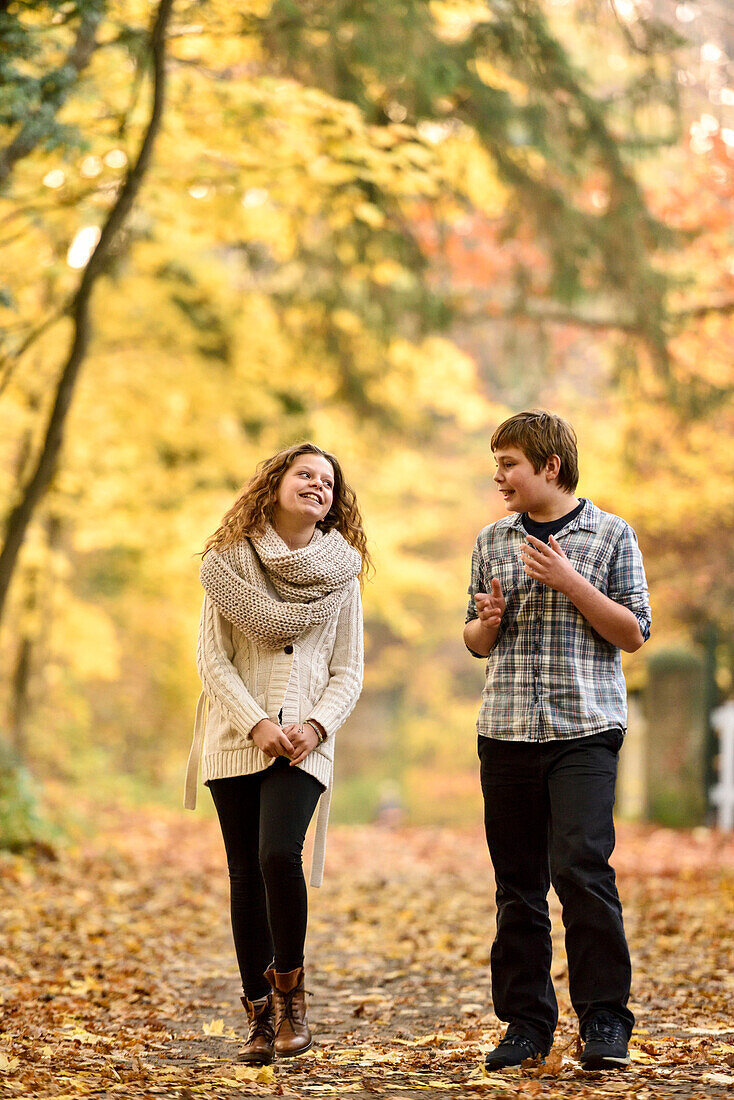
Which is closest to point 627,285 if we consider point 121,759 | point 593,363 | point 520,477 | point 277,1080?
point 520,477

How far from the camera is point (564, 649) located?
137 inches

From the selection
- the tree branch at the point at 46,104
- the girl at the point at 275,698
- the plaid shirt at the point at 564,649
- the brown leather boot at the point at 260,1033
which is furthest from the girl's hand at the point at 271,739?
the tree branch at the point at 46,104

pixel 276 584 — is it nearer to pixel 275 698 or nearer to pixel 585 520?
pixel 275 698

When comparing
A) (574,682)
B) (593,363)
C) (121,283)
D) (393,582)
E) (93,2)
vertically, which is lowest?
(574,682)

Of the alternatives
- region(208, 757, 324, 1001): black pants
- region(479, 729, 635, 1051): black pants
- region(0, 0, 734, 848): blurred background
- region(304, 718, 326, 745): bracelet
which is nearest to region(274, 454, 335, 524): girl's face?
region(304, 718, 326, 745): bracelet

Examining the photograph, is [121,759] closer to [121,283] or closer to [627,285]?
[121,283]

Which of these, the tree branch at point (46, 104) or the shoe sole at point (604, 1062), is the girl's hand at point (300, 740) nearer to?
the shoe sole at point (604, 1062)

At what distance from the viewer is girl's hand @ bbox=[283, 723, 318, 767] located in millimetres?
3523

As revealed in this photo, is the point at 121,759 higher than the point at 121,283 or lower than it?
lower

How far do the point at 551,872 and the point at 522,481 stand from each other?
1153mm

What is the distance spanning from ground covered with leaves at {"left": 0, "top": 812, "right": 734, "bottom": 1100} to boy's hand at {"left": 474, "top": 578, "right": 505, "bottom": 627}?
4.09 feet

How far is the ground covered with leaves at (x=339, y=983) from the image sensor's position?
130 inches

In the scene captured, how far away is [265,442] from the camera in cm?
1247

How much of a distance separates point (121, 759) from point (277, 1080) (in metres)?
14.9
